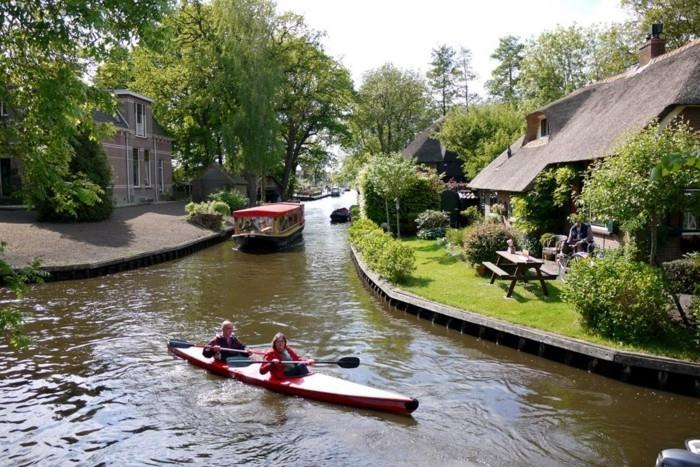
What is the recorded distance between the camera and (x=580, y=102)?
87.6 ft

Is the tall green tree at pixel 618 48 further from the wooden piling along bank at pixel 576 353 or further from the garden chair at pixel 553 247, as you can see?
the wooden piling along bank at pixel 576 353

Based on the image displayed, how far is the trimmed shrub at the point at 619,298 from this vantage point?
1257 cm

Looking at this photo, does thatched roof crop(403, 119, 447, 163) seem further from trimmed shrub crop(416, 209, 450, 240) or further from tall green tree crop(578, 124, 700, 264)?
tall green tree crop(578, 124, 700, 264)

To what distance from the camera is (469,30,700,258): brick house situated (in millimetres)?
16844

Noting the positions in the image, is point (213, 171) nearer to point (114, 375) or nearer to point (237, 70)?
point (237, 70)

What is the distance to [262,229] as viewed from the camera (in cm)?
3450

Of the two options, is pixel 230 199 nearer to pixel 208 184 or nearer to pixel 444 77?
pixel 208 184

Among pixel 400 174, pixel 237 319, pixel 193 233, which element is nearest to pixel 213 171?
pixel 193 233

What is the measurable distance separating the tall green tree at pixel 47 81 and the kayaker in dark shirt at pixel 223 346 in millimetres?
6831

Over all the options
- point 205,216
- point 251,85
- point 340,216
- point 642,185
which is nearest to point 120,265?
point 205,216

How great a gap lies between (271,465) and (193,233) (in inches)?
1126

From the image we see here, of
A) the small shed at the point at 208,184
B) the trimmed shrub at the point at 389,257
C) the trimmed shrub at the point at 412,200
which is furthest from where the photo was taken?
the small shed at the point at 208,184

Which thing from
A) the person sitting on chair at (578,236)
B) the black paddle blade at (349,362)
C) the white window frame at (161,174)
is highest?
the white window frame at (161,174)

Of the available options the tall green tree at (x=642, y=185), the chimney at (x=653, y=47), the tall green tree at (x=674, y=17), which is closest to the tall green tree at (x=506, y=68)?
the tall green tree at (x=674, y=17)
